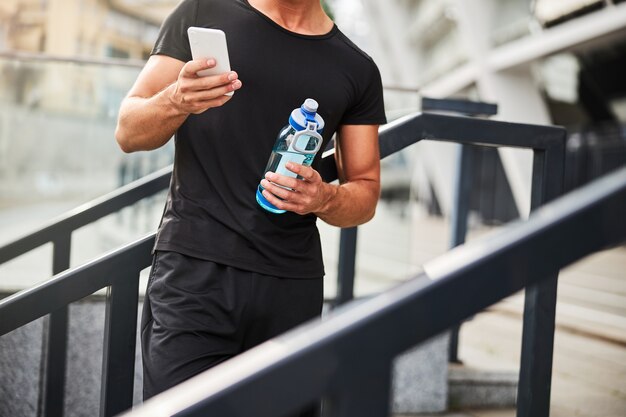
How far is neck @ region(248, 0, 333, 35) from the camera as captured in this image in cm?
192

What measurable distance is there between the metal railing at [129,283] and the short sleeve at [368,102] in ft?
0.73

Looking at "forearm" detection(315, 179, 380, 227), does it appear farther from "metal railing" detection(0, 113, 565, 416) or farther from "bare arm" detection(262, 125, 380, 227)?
"metal railing" detection(0, 113, 565, 416)

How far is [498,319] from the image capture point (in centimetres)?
611

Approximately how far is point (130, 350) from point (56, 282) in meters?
0.28

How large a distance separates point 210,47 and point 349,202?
1.96 ft

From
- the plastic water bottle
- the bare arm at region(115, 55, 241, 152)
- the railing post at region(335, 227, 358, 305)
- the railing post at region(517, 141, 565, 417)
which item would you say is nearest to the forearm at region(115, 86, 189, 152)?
the bare arm at region(115, 55, 241, 152)

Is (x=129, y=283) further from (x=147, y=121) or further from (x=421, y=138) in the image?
(x=421, y=138)

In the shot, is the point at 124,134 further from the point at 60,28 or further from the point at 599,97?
the point at 599,97

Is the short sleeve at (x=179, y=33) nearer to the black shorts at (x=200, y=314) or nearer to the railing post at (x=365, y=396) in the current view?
the black shorts at (x=200, y=314)

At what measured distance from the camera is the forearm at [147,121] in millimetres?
1733

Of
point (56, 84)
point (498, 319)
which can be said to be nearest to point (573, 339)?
point (498, 319)

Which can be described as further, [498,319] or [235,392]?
[498,319]

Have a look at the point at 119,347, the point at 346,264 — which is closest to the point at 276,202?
the point at 119,347

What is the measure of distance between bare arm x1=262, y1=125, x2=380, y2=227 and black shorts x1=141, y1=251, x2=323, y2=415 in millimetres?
225
